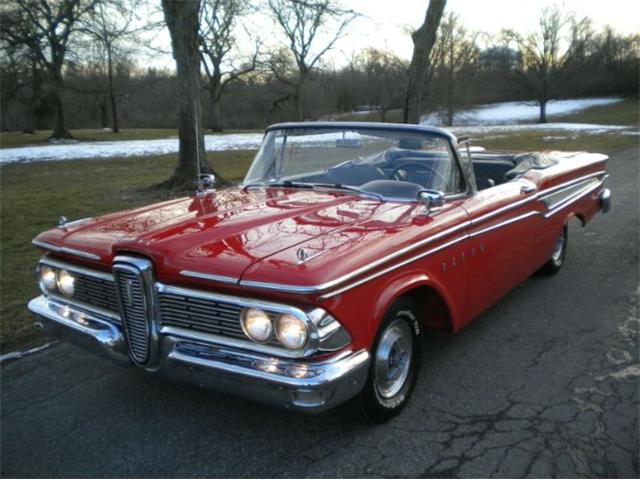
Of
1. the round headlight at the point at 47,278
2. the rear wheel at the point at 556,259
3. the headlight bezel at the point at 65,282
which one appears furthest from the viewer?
the rear wheel at the point at 556,259

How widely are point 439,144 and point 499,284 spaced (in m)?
1.05

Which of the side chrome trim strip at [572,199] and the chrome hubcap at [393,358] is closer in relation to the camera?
the chrome hubcap at [393,358]

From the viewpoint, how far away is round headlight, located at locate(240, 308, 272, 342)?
240 cm

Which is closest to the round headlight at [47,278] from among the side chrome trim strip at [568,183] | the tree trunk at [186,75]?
the side chrome trim strip at [568,183]

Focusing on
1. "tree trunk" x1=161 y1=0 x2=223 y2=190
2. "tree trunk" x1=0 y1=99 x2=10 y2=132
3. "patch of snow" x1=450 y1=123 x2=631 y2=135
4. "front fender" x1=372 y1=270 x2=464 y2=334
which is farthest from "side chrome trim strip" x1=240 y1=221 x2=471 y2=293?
"tree trunk" x1=0 y1=99 x2=10 y2=132

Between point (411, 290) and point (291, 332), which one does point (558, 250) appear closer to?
point (411, 290)

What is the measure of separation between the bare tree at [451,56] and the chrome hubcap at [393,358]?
44.1 meters

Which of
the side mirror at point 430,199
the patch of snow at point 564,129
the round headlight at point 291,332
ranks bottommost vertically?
the round headlight at point 291,332

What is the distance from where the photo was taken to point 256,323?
2.42 metres

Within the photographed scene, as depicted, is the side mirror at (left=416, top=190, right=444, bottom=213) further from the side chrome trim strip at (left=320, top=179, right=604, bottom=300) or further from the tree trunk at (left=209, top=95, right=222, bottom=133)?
the tree trunk at (left=209, top=95, right=222, bottom=133)

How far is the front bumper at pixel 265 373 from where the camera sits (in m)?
2.34

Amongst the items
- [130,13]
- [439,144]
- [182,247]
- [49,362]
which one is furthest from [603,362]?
[130,13]

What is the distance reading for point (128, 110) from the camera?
51.8 meters

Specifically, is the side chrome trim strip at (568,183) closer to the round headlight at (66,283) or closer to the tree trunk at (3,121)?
the round headlight at (66,283)
